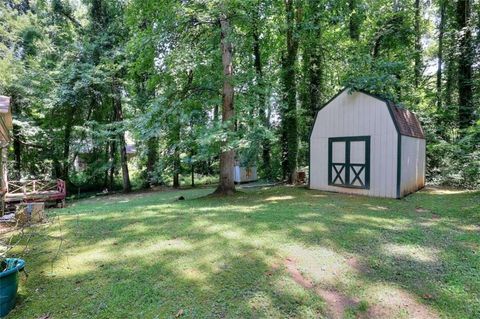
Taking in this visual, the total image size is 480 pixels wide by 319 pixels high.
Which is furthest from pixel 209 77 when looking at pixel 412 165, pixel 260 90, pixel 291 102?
pixel 412 165

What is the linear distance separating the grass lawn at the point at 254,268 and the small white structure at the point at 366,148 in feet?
9.53

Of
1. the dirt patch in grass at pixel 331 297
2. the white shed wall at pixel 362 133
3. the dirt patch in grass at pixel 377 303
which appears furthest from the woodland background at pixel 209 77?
the dirt patch in grass at pixel 377 303

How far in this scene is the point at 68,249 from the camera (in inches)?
164

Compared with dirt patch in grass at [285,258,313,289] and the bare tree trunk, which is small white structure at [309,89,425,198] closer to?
the bare tree trunk

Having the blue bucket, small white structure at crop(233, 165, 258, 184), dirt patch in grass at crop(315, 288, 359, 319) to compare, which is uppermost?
the blue bucket

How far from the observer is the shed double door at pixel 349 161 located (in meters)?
9.00

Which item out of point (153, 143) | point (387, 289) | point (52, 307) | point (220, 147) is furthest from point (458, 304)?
point (153, 143)

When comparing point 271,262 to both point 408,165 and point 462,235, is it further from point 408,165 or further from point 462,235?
point 408,165

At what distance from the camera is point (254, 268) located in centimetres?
349

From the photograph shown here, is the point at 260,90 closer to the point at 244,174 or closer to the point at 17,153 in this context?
the point at 244,174

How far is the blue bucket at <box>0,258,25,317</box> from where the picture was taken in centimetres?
263

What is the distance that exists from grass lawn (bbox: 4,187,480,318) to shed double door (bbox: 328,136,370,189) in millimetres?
3362

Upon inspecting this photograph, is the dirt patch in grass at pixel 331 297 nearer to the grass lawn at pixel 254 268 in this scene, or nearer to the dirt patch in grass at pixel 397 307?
the grass lawn at pixel 254 268

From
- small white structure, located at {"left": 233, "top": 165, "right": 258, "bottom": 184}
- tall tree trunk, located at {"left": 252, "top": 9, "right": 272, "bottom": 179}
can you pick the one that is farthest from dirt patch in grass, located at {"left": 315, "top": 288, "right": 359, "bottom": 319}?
small white structure, located at {"left": 233, "top": 165, "right": 258, "bottom": 184}
